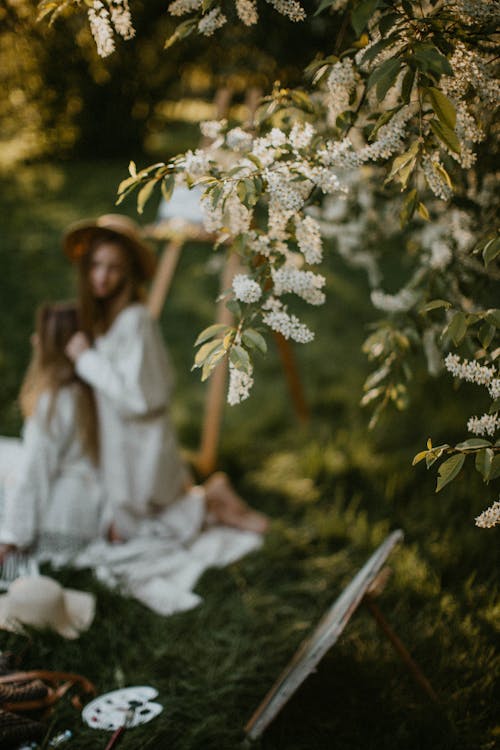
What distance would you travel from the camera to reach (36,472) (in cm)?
326

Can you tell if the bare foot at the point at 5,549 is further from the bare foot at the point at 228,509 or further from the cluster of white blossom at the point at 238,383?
the cluster of white blossom at the point at 238,383

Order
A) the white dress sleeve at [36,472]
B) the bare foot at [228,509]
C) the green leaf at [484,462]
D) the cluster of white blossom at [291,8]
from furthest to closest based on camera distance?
the bare foot at [228,509] → the white dress sleeve at [36,472] → the cluster of white blossom at [291,8] → the green leaf at [484,462]

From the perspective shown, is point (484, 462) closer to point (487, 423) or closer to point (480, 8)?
point (487, 423)

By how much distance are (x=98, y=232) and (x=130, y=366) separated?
2.37 ft

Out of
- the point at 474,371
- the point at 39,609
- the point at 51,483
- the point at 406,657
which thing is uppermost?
the point at 474,371

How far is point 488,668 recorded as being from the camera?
2.42 metres

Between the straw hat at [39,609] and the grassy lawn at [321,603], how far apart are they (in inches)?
2.2

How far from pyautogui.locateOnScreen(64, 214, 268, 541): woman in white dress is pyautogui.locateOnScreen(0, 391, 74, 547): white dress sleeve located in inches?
8.0

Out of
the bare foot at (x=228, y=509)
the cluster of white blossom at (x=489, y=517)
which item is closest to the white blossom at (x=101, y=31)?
the cluster of white blossom at (x=489, y=517)

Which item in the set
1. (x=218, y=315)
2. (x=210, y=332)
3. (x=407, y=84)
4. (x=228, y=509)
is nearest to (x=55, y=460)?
(x=228, y=509)

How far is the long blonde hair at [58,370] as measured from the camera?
3.35 metres

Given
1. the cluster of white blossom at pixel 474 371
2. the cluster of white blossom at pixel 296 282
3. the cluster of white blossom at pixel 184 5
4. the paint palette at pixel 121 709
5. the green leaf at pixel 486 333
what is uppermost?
the cluster of white blossom at pixel 184 5

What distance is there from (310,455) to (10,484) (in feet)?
5.67

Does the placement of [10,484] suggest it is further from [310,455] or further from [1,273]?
[1,273]
